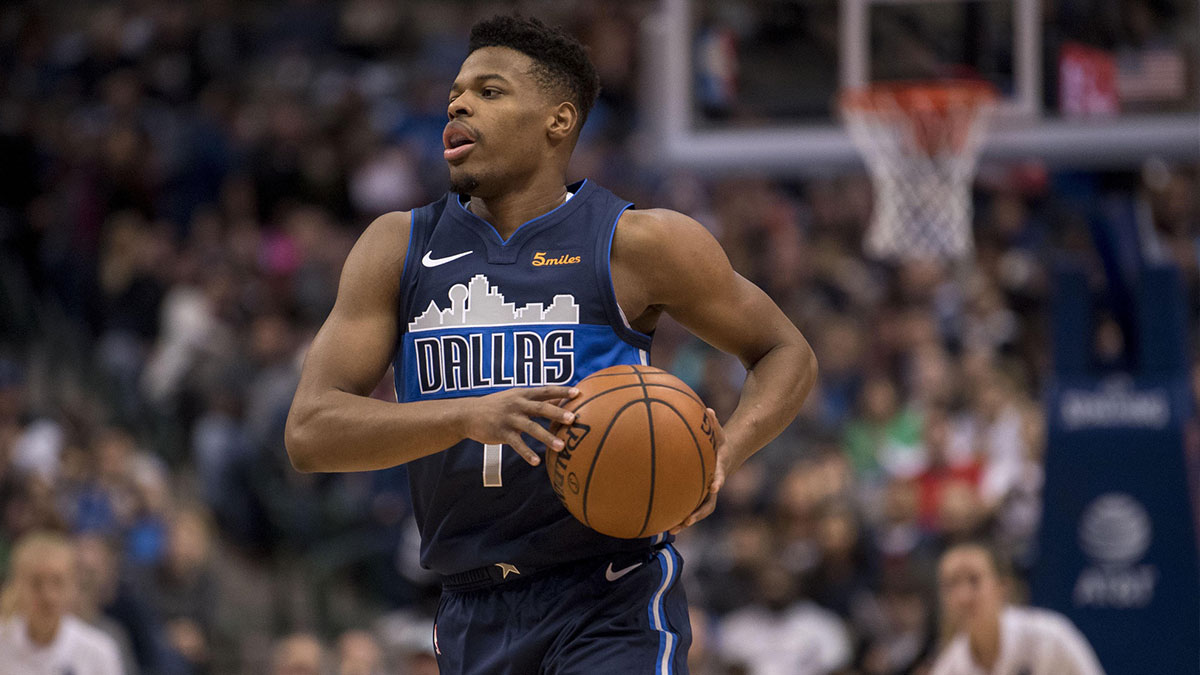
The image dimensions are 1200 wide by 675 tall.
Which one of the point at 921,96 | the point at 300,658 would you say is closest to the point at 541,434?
the point at 300,658

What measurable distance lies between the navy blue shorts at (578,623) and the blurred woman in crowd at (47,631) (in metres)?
3.76

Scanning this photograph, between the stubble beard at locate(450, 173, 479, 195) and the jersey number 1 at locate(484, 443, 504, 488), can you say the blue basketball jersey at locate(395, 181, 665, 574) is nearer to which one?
the jersey number 1 at locate(484, 443, 504, 488)

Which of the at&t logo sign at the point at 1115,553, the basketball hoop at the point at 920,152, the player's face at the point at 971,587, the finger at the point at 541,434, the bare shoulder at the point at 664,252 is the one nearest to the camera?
the finger at the point at 541,434

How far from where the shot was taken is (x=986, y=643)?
657 centimetres

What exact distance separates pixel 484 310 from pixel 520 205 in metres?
0.32

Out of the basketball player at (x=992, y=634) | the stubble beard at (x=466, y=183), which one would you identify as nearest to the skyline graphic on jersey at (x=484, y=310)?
the stubble beard at (x=466, y=183)

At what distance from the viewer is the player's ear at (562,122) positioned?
368cm

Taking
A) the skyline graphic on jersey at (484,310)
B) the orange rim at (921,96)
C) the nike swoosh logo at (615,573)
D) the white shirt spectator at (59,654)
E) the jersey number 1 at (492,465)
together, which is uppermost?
the skyline graphic on jersey at (484,310)

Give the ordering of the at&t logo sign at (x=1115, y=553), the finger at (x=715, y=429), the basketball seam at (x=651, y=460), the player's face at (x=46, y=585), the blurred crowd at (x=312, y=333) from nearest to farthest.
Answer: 1. the basketball seam at (x=651, y=460)
2. the finger at (x=715, y=429)
3. the player's face at (x=46, y=585)
4. the at&t logo sign at (x=1115, y=553)
5. the blurred crowd at (x=312, y=333)

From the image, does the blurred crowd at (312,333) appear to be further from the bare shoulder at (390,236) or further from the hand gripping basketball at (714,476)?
the hand gripping basketball at (714,476)

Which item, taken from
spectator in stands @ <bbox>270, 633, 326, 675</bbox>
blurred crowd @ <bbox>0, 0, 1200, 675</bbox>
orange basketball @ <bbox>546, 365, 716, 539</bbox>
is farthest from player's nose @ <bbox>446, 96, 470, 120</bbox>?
spectator in stands @ <bbox>270, 633, 326, 675</bbox>

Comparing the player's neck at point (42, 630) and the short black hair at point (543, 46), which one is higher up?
the short black hair at point (543, 46)

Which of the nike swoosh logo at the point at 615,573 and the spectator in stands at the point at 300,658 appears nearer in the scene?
the nike swoosh logo at the point at 615,573

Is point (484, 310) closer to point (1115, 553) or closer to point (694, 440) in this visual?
point (694, 440)
